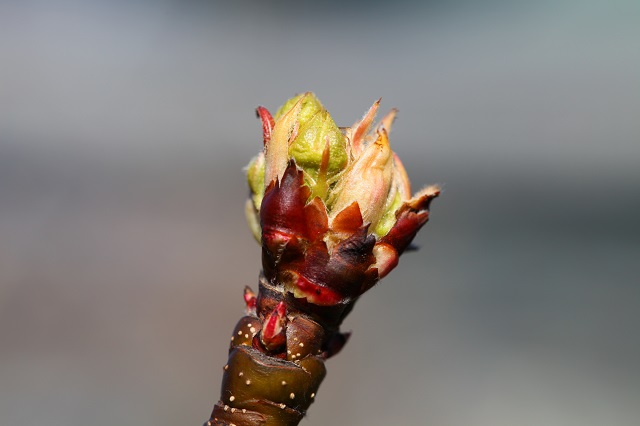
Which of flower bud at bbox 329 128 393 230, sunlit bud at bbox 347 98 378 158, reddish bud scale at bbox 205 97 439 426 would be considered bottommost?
reddish bud scale at bbox 205 97 439 426

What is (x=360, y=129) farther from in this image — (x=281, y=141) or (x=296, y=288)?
(x=296, y=288)

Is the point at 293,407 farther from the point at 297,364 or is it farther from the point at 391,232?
the point at 391,232

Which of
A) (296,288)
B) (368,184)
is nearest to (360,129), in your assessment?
(368,184)

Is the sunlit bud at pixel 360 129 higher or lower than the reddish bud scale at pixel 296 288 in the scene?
higher

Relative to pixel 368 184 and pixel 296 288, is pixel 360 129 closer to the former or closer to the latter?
pixel 368 184

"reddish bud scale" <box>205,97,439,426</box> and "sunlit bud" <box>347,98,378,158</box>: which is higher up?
"sunlit bud" <box>347,98,378,158</box>

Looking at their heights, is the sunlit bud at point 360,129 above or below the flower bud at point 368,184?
above

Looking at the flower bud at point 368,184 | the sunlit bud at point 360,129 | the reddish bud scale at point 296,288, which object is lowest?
the reddish bud scale at point 296,288

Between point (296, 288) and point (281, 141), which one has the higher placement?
point (281, 141)

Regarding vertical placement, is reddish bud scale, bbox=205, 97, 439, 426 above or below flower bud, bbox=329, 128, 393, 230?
below

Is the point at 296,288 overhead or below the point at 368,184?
below

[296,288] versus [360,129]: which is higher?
[360,129]
